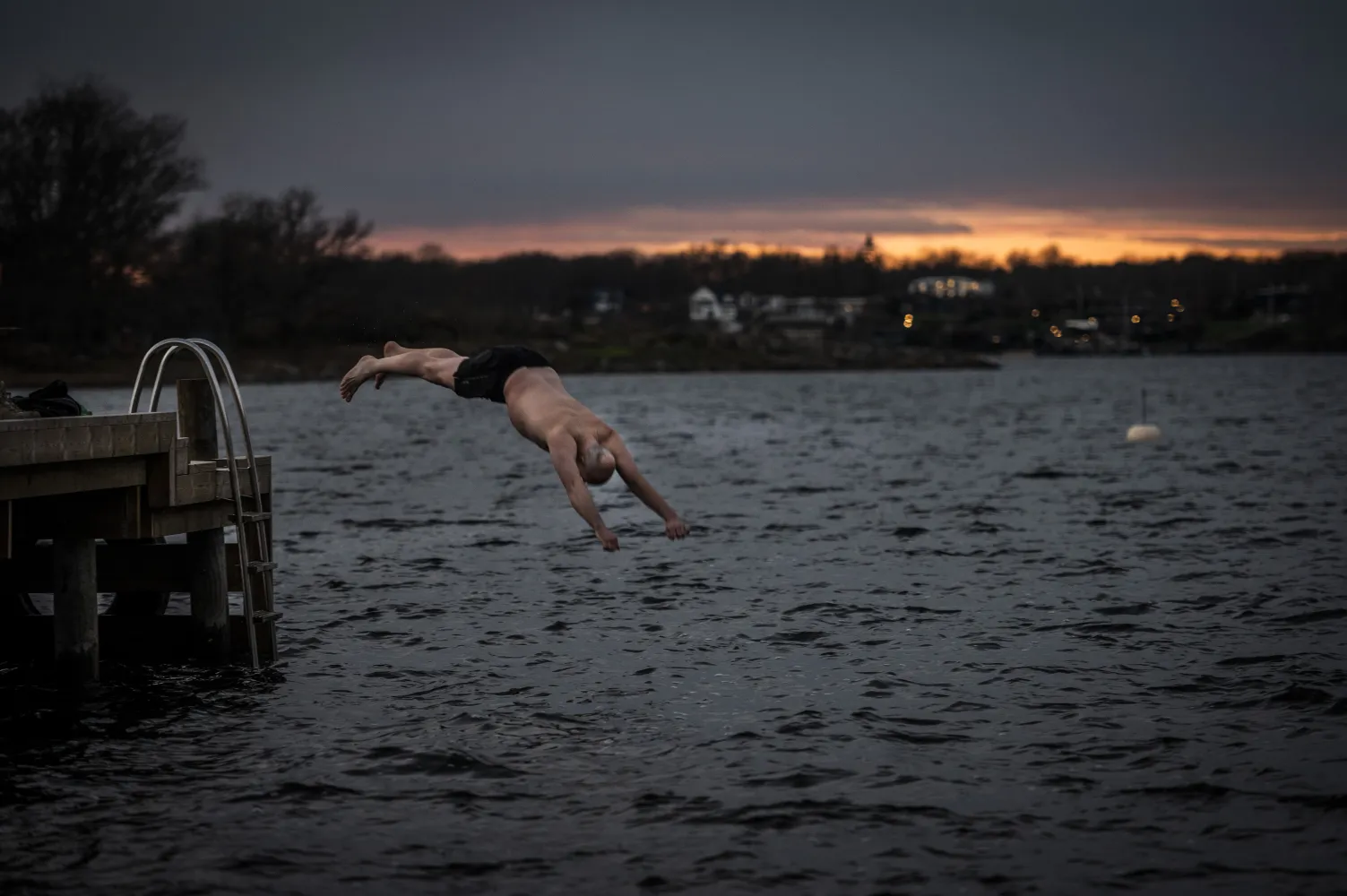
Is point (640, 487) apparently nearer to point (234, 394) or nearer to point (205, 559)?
point (234, 394)

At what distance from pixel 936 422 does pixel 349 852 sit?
8189 centimetres

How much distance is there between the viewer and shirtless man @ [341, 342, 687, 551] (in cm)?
1278

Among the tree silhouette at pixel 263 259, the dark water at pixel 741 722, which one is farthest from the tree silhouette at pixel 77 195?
the dark water at pixel 741 722

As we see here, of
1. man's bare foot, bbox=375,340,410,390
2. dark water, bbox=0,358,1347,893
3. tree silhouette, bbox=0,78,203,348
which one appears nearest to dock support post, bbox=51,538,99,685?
dark water, bbox=0,358,1347,893

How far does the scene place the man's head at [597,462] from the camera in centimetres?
1260

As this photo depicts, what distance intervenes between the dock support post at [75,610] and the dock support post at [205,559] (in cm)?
129

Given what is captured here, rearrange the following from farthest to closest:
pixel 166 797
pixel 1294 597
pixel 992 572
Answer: pixel 992 572 → pixel 1294 597 → pixel 166 797

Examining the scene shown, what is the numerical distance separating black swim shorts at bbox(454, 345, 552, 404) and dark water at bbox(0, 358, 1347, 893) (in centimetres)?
364

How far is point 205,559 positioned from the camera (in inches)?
697

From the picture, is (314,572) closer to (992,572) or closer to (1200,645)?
(992,572)

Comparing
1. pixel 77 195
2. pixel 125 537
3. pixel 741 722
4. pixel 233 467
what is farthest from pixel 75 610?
pixel 77 195

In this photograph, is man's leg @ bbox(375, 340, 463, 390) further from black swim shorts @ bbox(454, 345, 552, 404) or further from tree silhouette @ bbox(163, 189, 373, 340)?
tree silhouette @ bbox(163, 189, 373, 340)

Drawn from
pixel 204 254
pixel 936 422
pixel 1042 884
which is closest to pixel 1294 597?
pixel 1042 884

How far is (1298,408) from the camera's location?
97062mm
